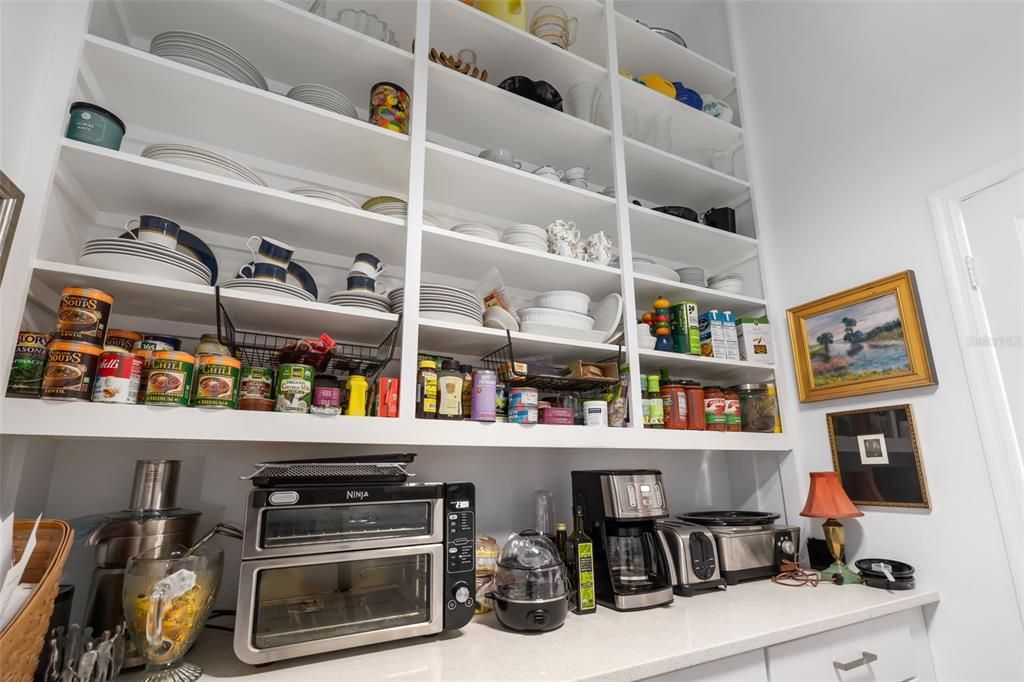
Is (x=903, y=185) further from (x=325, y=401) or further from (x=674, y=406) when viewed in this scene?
(x=325, y=401)

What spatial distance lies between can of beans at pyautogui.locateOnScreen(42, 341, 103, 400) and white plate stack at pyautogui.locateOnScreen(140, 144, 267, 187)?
0.50 meters

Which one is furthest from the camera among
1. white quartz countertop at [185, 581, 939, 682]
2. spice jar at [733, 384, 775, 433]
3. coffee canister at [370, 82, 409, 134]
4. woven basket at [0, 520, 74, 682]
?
spice jar at [733, 384, 775, 433]

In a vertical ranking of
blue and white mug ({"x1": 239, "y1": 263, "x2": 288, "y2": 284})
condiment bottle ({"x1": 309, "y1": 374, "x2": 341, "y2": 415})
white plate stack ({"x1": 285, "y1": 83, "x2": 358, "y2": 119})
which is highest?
white plate stack ({"x1": 285, "y1": 83, "x2": 358, "y2": 119})

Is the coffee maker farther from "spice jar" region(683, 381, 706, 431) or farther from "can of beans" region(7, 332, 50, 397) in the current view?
"can of beans" region(7, 332, 50, 397)

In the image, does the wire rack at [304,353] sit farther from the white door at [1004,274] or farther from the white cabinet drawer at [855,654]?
the white door at [1004,274]

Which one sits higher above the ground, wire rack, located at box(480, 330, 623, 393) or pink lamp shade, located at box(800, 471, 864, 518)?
wire rack, located at box(480, 330, 623, 393)

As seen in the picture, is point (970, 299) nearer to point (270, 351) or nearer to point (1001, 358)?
point (1001, 358)

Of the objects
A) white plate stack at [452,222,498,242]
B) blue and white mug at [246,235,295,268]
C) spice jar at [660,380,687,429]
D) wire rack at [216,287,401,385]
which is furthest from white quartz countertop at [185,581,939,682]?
white plate stack at [452,222,498,242]

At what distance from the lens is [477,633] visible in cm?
116

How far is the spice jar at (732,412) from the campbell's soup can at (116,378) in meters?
1.84

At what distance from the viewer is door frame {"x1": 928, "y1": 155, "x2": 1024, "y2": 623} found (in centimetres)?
133

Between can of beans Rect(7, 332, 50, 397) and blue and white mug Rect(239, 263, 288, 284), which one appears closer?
can of beans Rect(7, 332, 50, 397)

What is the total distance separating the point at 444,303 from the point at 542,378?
1.31 feet

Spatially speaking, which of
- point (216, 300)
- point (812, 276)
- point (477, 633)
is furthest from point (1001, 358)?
point (216, 300)
